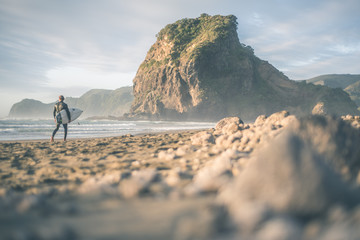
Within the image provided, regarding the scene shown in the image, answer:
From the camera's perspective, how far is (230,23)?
162 ft

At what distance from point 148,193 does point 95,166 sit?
6.22 feet

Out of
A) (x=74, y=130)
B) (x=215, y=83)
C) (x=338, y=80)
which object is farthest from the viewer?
(x=338, y=80)

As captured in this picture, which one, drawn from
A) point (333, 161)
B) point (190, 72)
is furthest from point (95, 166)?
point (190, 72)

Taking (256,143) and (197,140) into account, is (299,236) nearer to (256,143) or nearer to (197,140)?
(256,143)

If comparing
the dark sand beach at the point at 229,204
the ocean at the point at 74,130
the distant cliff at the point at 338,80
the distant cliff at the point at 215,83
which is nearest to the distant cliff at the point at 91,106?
the distant cliff at the point at 215,83

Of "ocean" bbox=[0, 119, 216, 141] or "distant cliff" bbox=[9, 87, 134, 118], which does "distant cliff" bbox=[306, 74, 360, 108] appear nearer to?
"ocean" bbox=[0, 119, 216, 141]

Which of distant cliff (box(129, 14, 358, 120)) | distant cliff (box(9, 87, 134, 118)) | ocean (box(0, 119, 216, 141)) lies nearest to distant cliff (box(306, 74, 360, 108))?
distant cliff (box(129, 14, 358, 120))

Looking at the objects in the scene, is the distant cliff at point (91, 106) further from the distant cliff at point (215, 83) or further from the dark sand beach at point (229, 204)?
the dark sand beach at point (229, 204)

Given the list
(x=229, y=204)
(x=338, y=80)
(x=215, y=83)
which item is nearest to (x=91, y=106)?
Answer: (x=215, y=83)

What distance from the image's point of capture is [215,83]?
47.5 meters

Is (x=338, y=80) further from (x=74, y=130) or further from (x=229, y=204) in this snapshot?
(x=229, y=204)

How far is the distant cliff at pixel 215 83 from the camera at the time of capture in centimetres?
4584

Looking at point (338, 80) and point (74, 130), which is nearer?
point (74, 130)

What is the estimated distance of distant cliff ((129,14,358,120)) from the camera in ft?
150
